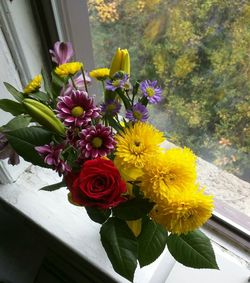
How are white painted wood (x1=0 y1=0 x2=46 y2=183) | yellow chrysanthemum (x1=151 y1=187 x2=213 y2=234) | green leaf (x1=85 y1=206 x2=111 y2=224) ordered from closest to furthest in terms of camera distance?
yellow chrysanthemum (x1=151 y1=187 x2=213 y2=234)
green leaf (x1=85 y1=206 x2=111 y2=224)
white painted wood (x1=0 y1=0 x2=46 y2=183)

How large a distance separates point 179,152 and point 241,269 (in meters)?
0.37

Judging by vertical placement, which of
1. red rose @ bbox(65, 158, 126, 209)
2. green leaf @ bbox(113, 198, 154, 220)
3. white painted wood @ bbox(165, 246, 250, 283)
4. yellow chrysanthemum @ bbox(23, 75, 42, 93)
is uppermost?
yellow chrysanthemum @ bbox(23, 75, 42, 93)

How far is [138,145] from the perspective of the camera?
15.1 inches

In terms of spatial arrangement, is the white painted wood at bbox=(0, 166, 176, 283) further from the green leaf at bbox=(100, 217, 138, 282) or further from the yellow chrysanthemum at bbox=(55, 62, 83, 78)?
the yellow chrysanthemum at bbox=(55, 62, 83, 78)

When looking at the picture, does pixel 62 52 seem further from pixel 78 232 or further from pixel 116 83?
pixel 78 232

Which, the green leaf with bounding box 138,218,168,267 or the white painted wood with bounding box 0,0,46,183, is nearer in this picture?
the green leaf with bounding box 138,218,168,267

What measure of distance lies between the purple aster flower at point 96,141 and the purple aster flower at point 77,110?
1 centimetres

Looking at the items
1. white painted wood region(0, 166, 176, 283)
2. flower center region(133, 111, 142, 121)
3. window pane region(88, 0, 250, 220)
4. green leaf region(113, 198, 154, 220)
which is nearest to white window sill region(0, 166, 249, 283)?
white painted wood region(0, 166, 176, 283)

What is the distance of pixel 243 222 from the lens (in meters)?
0.66

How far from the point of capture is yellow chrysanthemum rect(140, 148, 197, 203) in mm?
370

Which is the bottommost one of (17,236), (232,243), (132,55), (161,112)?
(17,236)

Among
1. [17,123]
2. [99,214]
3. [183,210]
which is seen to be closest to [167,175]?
[183,210]

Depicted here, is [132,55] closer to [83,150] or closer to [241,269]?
[83,150]

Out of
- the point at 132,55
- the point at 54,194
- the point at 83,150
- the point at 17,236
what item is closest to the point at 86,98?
the point at 83,150
